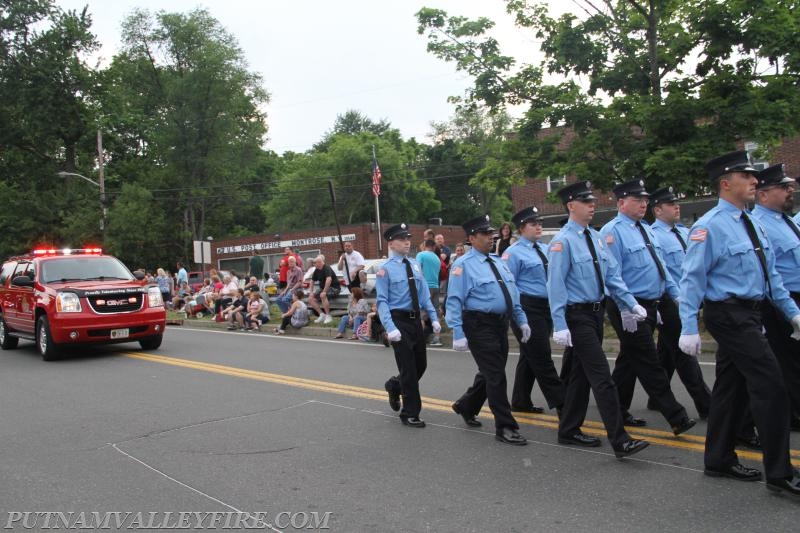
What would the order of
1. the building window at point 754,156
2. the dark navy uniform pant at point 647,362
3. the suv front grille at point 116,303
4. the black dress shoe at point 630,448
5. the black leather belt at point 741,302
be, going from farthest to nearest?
the building window at point 754,156 < the suv front grille at point 116,303 < the dark navy uniform pant at point 647,362 < the black dress shoe at point 630,448 < the black leather belt at point 741,302

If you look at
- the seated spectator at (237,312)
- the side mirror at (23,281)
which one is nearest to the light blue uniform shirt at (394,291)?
the side mirror at (23,281)

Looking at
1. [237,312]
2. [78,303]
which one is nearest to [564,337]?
[78,303]

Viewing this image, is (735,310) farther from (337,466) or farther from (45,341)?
(45,341)

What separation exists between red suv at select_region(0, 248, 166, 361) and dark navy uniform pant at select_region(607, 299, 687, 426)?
9402mm

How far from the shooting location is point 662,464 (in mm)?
5078

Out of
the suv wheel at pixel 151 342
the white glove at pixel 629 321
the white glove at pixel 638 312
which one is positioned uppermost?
the white glove at pixel 638 312

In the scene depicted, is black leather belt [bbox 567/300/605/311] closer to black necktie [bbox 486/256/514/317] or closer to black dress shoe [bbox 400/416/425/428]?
black necktie [bbox 486/256/514/317]

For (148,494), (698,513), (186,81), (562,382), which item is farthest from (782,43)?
(186,81)

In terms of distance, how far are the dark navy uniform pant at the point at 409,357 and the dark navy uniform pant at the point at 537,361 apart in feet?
3.06

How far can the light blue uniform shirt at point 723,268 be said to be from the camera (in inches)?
178

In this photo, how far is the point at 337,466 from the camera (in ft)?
17.9

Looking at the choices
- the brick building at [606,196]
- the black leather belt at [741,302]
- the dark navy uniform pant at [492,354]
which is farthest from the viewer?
the brick building at [606,196]

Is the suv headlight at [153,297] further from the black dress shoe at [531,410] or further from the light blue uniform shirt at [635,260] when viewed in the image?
the light blue uniform shirt at [635,260]

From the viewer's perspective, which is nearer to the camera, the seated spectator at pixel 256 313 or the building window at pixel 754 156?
the building window at pixel 754 156
